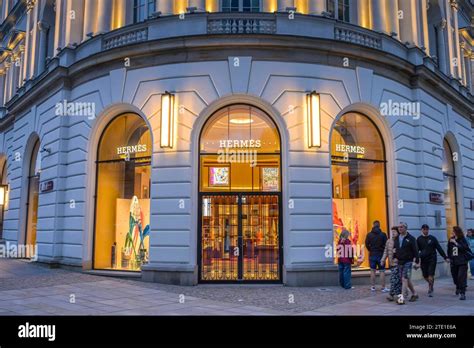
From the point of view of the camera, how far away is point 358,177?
582 inches

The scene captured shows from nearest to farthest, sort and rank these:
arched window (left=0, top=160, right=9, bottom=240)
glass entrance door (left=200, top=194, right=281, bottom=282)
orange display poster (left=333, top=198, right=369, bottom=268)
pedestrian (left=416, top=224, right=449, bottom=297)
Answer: pedestrian (left=416, top=224, right=449, bottom=297), glass entrance door (left=200, top=194, right=281, bottom=282), orange display poster (left=333, top=198, right=369, bottom=268), arched window (left=0, top=160, right=9, bottom=240)

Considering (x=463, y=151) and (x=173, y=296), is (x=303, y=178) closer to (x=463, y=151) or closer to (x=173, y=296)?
(x=173, y=296)

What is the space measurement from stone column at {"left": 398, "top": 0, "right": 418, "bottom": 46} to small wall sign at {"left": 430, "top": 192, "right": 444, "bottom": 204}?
5.98 m

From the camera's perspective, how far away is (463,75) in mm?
24188

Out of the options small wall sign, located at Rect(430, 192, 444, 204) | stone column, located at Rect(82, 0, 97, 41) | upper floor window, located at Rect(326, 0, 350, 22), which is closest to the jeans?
small wall sign, located at Rect(430, 192, 444, 204)

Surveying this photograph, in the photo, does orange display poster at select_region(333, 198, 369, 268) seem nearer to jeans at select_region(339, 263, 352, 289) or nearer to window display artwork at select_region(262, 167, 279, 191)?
jeans at select_region(339, 263, 352, 289)

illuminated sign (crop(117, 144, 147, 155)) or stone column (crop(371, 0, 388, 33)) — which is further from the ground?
stone column (crop(371, 0, 388, 33))

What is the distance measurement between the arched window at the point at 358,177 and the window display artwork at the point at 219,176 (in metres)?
3.54

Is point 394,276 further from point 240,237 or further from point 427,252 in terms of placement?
point 240,237

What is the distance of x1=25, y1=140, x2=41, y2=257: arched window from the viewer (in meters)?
20.3

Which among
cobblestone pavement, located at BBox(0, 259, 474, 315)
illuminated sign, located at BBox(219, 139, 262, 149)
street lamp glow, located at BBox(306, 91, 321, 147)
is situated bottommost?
cobblestone pavement, located at BBox(0, 259, 474, 315)

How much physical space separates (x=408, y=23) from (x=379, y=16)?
1.73 m

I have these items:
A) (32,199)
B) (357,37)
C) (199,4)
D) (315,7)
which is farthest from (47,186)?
(357,37)

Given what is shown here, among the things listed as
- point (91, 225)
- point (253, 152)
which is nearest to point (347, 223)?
point (253, 152)
